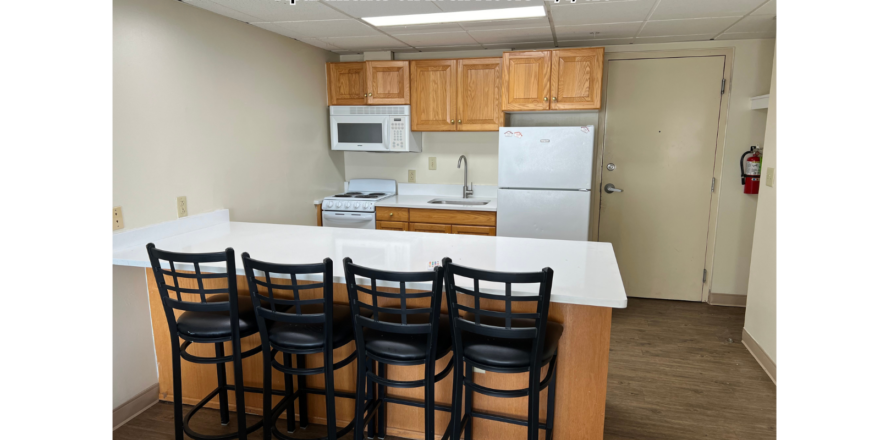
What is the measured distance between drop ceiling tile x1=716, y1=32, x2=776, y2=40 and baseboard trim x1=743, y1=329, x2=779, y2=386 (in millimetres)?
2138

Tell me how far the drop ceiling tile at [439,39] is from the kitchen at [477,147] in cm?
13

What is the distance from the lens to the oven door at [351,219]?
163 inches

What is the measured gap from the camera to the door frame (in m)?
3.86

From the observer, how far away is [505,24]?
3.26 metres

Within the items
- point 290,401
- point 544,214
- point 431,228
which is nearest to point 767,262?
point 544,214

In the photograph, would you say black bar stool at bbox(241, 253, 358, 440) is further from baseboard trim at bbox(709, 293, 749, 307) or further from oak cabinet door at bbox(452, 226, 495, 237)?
baseboard trim at bbox(709, 293, 749, 307)

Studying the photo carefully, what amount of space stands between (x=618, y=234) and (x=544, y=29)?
6.22 ft

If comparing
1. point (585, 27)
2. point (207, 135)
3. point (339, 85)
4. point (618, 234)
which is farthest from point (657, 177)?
point (207, 135)

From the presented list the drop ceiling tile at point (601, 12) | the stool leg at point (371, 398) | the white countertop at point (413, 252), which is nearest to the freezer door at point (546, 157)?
the drop ceiling tile at point (601, 12)

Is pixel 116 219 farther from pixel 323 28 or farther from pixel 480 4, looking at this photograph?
pixel 480 4

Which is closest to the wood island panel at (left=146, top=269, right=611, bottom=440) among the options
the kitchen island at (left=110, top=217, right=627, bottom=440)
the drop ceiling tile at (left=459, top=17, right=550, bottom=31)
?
the kitchen island at (left=110, top=217, right=627, bottom=440)

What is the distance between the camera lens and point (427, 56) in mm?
4418

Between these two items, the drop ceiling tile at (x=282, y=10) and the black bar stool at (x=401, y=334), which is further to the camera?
the drop ceiling tile at (x=282, y=10)

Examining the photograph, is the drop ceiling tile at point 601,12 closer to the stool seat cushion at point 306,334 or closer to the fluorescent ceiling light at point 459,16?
the fluorescent ceiling light at point 459,16
